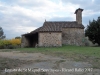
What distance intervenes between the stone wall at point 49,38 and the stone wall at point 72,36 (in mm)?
4101

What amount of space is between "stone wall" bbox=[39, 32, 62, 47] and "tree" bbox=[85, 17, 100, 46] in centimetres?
773

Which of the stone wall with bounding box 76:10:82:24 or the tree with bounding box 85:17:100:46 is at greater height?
the stone wall with bounding box 76:10:82:24

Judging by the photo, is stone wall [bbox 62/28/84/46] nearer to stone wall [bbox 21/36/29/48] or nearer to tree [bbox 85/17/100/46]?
tree [bbox 85/17/100/46]

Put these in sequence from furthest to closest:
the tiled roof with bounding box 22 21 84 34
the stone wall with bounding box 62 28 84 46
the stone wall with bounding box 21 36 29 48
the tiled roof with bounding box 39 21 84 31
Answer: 1. the stone wall with bounding box 62 28 84 46
2. the stone wall with bounding box 21 36 29 48
3. the tiled roof with bounding box 39 21 84 31
4. the tiled roof with bounding box 22 21 84 34

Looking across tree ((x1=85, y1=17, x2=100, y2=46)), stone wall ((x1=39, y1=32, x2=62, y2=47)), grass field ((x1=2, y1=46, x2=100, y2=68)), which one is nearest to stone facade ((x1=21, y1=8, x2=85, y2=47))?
stone wall ((x1=39, y1=32, x2=62, y2=47))

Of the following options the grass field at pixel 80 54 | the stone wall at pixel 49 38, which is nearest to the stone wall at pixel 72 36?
the stone wall at pixel 49 38

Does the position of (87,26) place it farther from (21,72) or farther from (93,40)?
(21,72)

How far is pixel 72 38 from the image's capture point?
110 feet

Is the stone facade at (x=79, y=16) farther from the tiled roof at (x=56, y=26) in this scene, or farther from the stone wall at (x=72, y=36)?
the stone wall at (x=72, y=36)

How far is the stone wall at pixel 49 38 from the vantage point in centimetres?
2969

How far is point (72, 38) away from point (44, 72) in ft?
89.2

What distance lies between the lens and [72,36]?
111ft

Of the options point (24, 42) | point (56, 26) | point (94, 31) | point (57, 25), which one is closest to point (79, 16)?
point (94, 31)

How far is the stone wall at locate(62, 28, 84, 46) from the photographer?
33531mm
